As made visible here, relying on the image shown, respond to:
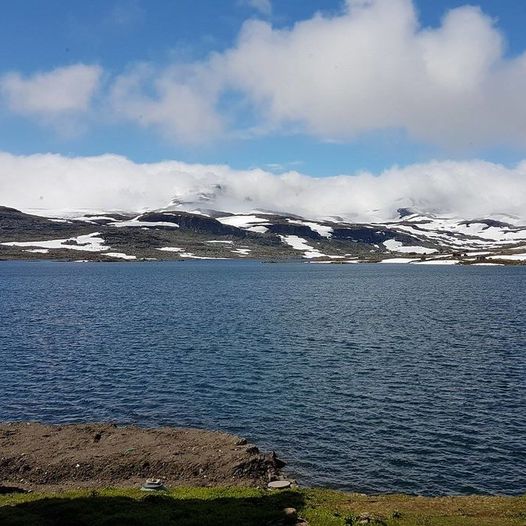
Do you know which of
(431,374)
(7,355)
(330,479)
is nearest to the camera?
(330,479)

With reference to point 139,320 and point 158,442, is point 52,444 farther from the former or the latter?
point 139,320

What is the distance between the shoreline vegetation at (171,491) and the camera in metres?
23.9

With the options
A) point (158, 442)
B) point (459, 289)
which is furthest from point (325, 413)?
point (459, 289)

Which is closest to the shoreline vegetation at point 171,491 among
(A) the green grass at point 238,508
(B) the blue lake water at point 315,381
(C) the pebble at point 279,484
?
(A) the green grass at point 238,508

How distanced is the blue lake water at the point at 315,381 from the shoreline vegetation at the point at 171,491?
158 inches

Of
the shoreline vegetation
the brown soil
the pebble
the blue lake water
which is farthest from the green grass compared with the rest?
the blue lake water

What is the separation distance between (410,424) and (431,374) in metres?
16.5

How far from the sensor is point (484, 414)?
44.6 meters

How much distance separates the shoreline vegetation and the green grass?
0.16ft

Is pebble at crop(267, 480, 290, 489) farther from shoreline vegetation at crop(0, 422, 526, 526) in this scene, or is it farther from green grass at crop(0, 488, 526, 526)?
green grass at crop(0, 488, 526, 526)

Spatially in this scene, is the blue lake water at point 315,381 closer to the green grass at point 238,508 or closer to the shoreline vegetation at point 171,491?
the shoreline vegetation at point 171,491

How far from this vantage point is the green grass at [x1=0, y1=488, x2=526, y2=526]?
23.5 m

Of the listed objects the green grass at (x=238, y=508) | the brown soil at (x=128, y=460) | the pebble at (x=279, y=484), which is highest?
the green grass at (x=238, y=508)

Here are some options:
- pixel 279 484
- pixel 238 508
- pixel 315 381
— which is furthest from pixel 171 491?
pixel 315 381
